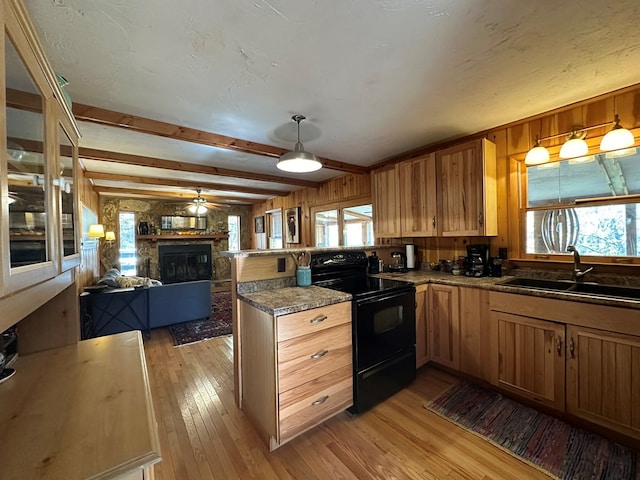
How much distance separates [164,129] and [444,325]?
3241 mm

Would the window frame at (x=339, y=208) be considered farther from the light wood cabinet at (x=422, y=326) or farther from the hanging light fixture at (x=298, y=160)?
the hanging light fixture at (x=298, y=160)

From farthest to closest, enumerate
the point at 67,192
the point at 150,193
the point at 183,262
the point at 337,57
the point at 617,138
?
the point at 183,262 < the point at 150,193 < the point at 617,138 < the point at 337,57 < the point at 67,192

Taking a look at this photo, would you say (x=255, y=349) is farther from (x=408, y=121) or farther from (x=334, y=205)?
(x=334, y=205)

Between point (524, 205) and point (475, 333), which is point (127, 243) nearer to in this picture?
point (475, 333)

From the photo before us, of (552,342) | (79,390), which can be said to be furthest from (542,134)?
(79,390)

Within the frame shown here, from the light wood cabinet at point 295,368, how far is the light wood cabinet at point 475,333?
1.15 metres

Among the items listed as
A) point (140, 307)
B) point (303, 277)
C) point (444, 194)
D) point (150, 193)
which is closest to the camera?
point (303, 277)

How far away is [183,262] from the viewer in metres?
7.24

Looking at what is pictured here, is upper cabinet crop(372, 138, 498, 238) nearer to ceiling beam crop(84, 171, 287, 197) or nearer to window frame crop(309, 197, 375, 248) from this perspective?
window frame crop(309, 197, 375, 248)

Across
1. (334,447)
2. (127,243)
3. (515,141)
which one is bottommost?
(334,447)

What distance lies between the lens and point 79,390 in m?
0.97

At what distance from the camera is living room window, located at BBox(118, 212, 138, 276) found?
21.9ft

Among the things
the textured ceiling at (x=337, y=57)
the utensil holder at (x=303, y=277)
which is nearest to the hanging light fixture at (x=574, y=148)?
the textured ceiling at (x=337, y=57)

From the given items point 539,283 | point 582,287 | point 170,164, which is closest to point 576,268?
point 582,287
